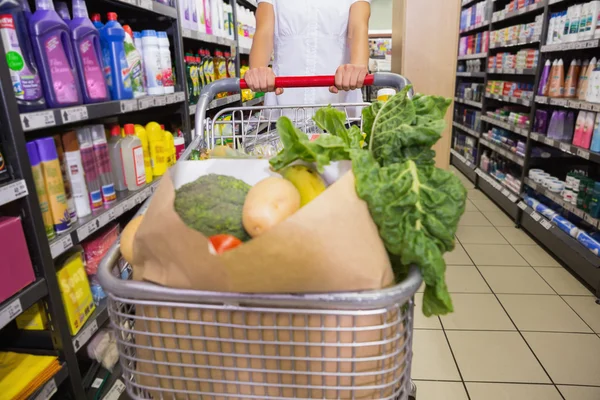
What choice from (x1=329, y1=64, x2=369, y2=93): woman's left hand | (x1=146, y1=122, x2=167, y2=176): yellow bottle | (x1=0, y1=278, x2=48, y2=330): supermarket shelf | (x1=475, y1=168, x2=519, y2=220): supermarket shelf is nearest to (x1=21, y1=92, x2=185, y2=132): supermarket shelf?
(x1=146, y1=122, x2=167, y2=176): yellow bottle

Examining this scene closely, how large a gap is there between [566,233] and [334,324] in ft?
10.4

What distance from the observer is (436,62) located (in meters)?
2.95

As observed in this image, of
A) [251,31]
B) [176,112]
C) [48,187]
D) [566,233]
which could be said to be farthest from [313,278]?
[251,31]

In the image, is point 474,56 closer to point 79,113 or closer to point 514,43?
point 514,43

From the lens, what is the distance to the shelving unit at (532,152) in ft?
9.44

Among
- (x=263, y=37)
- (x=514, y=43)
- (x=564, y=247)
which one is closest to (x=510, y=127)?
(x=514, y=43)

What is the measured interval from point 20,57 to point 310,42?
1173 millimetres

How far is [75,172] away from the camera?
1.69 m

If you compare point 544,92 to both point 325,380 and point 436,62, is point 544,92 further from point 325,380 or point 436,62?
point 325,380

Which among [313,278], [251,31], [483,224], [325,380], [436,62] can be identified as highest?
[251,31]

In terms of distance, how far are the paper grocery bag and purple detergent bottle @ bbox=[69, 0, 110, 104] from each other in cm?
124

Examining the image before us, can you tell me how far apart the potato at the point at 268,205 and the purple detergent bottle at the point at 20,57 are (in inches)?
44.5

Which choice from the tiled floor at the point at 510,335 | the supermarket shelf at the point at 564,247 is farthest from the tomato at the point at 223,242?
the supermarket shelf at the point at 564,247

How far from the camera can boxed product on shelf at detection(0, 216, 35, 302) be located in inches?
51.6
